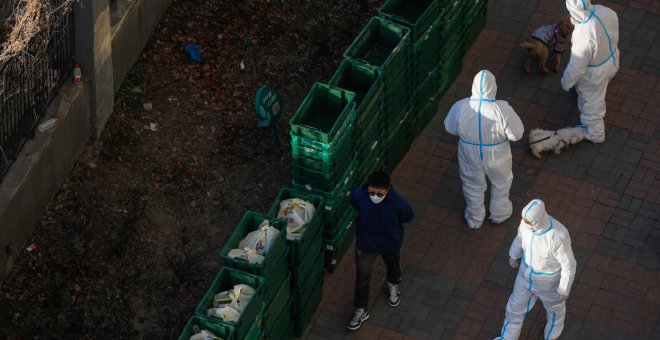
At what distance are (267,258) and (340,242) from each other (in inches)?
82.4

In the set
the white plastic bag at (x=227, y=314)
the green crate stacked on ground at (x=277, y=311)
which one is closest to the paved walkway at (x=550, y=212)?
the green crate stacked on ground at (x=277, y=311)

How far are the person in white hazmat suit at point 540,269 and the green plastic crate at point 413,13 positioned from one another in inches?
109

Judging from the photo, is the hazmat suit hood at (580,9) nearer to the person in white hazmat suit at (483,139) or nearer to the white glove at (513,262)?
the person in white hazmat suit at (483,139)

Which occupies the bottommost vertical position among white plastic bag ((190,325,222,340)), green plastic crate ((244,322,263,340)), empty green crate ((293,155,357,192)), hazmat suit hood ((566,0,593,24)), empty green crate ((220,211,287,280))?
green plastic crate ((244,322,263,340))

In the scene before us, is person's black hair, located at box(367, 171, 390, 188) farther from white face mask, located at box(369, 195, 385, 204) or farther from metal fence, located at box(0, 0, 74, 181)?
metal fence, located at box(0, 0, 74, 181)

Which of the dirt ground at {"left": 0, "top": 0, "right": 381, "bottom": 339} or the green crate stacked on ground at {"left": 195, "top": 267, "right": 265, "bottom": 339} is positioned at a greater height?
the green crate stacked on ground at {"left": 195, "top": 267, "right": 265, "bottom": 339}

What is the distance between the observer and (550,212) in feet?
54.9

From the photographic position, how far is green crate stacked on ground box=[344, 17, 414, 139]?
15922 mm

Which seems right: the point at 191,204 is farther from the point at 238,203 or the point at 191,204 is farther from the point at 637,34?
the point at 637,34

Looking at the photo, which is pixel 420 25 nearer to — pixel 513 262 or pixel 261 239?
pixel 513 262

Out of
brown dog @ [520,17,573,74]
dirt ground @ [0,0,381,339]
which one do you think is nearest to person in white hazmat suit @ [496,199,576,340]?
dirt ground @ [0,0,381,339]

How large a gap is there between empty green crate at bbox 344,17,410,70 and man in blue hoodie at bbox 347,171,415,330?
1809 millimetres

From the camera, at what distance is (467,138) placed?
15.6m

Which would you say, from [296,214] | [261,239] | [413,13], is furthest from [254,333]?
[413,13]
